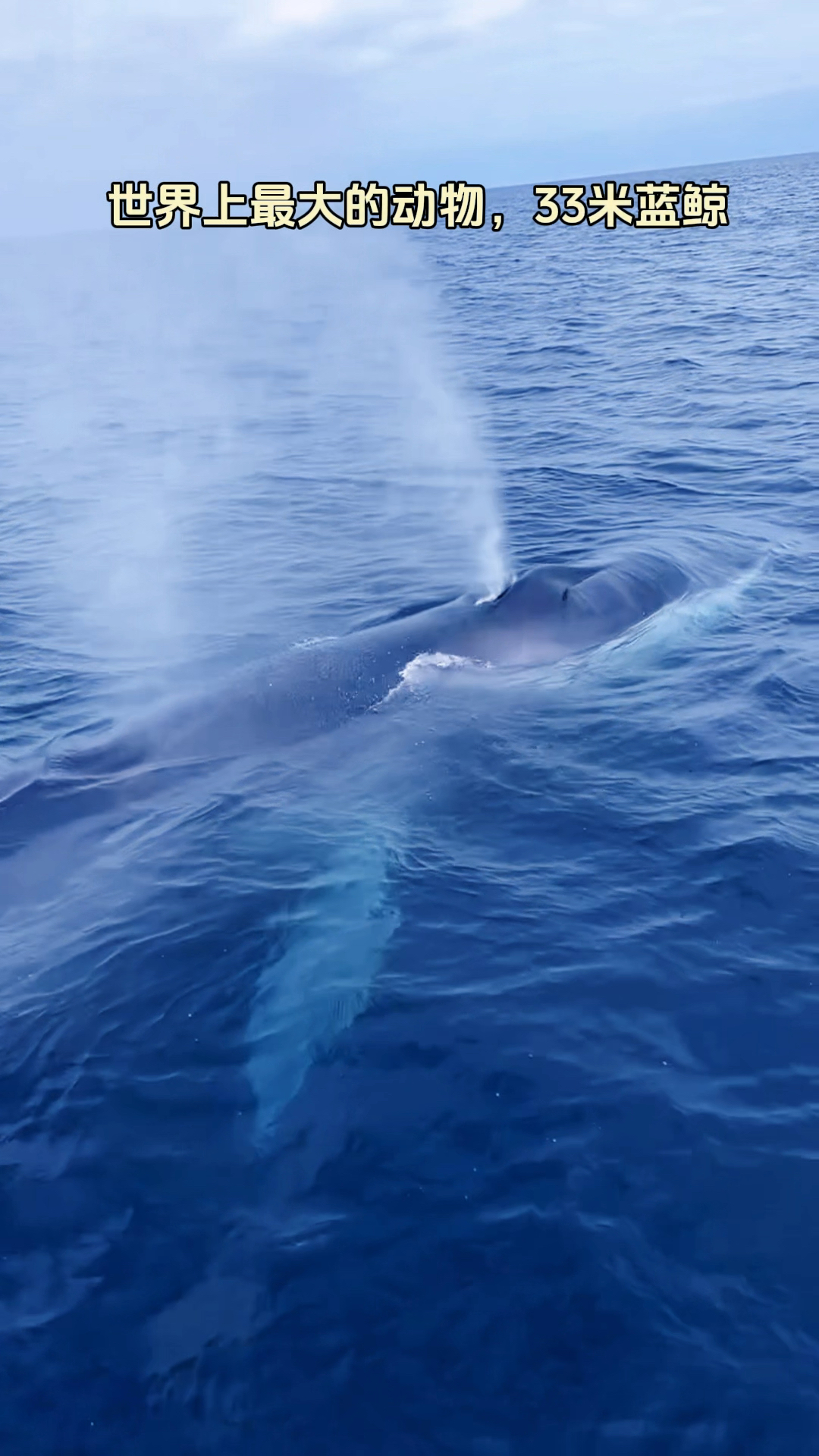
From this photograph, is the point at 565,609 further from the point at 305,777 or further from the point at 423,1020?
the point at 423,1020

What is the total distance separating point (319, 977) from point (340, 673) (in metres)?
7.42

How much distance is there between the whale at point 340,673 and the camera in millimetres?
17922

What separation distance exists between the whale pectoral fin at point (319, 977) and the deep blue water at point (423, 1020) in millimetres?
53

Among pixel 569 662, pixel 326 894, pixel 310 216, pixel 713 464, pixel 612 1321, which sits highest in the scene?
pixel 310 216

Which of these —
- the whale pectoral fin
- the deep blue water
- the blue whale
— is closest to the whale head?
the blue whale

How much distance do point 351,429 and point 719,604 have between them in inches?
943

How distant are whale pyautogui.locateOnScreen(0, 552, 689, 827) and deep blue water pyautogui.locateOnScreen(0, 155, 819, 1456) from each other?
16.3 inches

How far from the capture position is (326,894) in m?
15.4

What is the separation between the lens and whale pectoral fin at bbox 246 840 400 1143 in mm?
12352

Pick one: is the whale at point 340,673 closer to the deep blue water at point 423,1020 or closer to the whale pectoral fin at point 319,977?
the deep blue water at point 423,1020

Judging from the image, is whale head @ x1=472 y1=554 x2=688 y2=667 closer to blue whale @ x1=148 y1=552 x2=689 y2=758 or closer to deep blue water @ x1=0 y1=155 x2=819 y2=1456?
blue whale @ x1=148 y1=552 x2=689 y2=758

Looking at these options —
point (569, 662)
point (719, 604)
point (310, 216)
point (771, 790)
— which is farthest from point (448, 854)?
point (310, 216)

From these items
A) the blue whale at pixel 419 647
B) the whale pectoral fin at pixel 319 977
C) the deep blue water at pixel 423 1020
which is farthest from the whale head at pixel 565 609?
the whale pectoral fin at pixel 319 977

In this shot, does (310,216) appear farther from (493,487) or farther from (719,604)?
(719,604)
